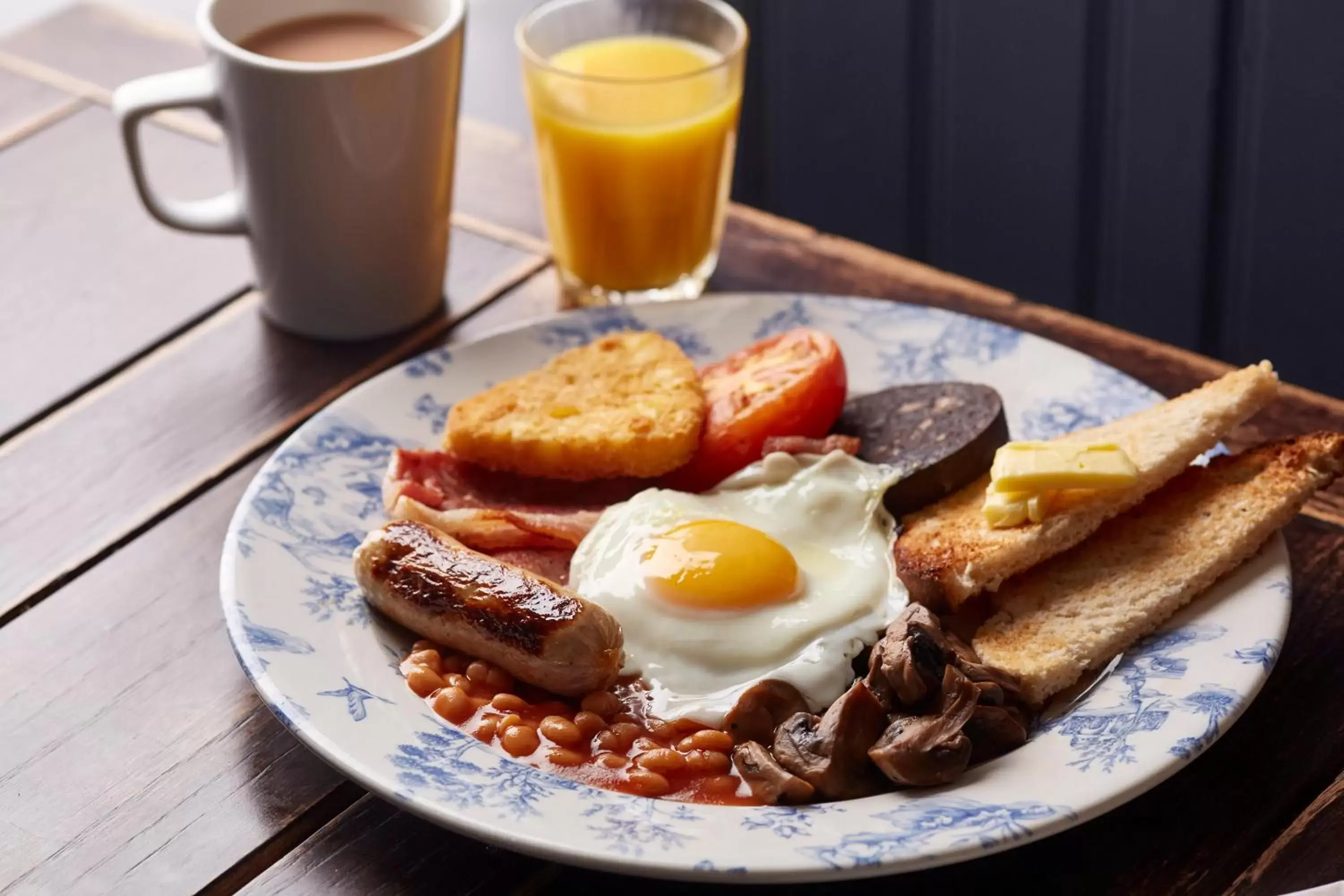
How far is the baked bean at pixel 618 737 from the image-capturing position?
1.83 meters

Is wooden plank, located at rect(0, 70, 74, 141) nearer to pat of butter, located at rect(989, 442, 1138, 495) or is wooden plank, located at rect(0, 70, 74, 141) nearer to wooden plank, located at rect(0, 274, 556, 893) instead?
wooden plank, located at rect(0, 274, 556, 893)

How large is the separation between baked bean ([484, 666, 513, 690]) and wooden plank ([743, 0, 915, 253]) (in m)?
2.84

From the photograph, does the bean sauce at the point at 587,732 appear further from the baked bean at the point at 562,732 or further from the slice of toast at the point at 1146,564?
the slice of toast at the point at 1146,564

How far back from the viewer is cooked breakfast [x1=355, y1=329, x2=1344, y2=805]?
5.88 feet

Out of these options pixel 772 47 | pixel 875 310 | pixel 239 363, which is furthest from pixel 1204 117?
pixel 239 363

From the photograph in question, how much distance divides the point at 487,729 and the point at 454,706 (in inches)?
2.2

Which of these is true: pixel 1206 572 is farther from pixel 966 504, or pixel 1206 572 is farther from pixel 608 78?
pixel 608 78

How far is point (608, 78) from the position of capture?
2.67 m

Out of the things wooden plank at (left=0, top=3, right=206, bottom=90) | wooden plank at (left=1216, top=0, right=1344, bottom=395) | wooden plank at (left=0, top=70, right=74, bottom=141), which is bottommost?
wooden plank at (left=1216, top=0, right=1344, bottom=395)

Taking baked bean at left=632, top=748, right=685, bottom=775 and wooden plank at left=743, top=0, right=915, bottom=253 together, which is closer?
baked bean at left=632, top=748, right=685, bottom=775

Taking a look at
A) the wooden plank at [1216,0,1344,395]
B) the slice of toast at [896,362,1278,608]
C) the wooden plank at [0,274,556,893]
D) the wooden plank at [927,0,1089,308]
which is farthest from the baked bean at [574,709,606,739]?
the wooden plank at [927,0,1089,308]

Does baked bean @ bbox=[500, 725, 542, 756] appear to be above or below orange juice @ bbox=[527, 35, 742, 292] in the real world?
below

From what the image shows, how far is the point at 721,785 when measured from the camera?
1773 mm

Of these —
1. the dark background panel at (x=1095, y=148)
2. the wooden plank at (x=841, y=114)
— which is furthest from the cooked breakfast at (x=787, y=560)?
the wooden plank at (x=841, y=114)
